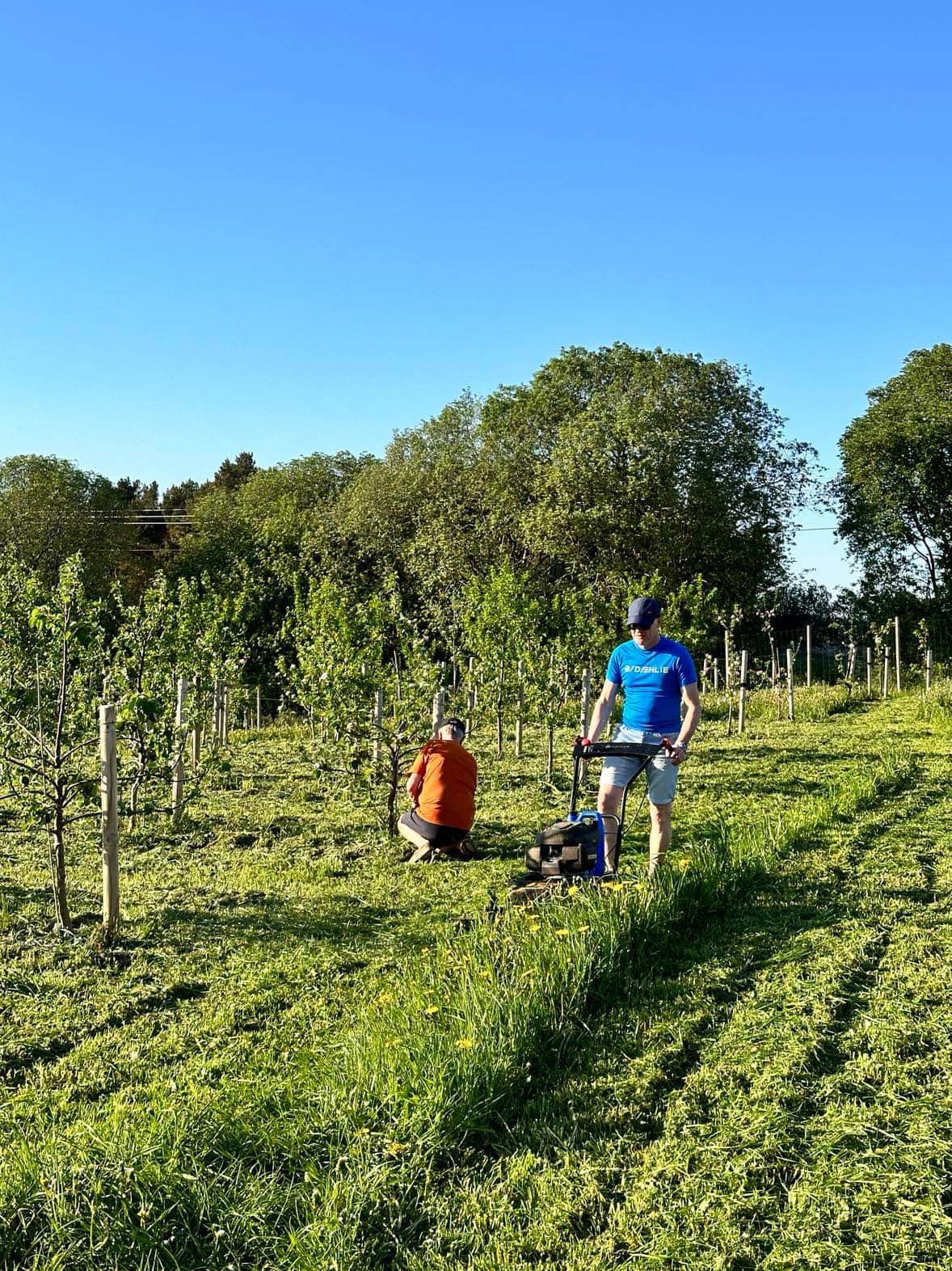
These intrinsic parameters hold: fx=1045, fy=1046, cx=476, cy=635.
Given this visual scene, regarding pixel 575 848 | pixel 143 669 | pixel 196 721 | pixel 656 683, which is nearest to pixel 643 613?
pixel 656 683

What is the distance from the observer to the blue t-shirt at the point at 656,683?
6.36 meters

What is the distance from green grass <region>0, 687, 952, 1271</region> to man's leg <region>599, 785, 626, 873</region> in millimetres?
146

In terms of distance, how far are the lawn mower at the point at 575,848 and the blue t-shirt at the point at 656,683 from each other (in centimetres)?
34

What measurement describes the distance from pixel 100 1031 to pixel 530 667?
8.68 m

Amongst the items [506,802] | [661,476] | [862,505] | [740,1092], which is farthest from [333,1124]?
[862,505]

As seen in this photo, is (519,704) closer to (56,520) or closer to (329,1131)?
(329,1131)

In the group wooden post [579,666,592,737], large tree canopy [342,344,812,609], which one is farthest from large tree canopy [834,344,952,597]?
wooden post [579,666,592,737]

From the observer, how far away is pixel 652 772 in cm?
634

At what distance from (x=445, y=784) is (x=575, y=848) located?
81.6 inches

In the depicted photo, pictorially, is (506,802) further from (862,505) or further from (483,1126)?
(862,505)

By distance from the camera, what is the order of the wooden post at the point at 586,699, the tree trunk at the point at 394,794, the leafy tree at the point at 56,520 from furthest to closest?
the leafy tree at the point at 56,520
the wooden post at the point at 586,699
the tree trunk at the point at 394,794

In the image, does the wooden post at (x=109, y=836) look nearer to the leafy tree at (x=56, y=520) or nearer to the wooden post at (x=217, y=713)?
the wooden post at (x=217, y=713)

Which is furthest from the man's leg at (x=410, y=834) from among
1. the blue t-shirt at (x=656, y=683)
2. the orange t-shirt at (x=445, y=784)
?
the blue t-shirt at (x=656, y=683)

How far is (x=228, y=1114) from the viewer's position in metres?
3.51
